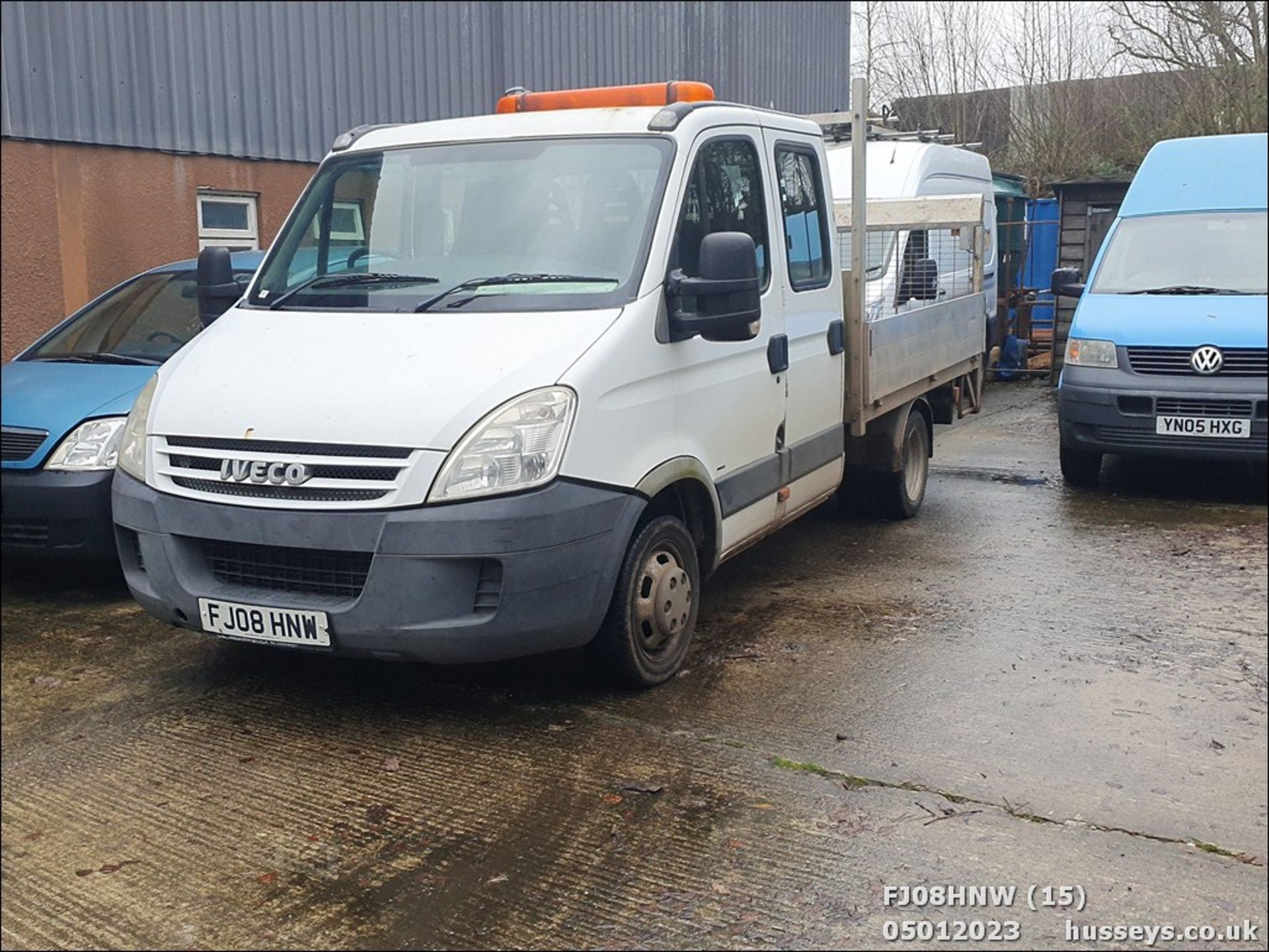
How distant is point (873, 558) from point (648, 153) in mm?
2848

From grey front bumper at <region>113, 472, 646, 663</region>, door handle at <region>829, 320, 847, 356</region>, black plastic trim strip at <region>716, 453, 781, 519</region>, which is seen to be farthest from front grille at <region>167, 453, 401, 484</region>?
door handle at <region>829, 320, 847, 356</region>

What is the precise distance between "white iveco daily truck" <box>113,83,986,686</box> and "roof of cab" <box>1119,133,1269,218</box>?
1.67 metres

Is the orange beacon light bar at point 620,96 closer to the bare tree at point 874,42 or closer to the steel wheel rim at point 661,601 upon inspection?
the steel wheel rim at point 661,601

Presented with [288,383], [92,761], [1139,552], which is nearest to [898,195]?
[1139,552]

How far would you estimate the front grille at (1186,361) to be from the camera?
296 cm

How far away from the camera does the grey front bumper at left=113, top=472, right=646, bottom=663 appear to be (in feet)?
12.3

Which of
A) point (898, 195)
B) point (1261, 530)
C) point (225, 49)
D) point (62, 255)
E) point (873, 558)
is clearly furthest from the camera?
point (898, 195)

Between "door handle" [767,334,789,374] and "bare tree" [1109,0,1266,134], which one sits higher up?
"bare tree" [1109,0,1266,134]

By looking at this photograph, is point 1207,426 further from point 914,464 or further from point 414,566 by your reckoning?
point 914,464

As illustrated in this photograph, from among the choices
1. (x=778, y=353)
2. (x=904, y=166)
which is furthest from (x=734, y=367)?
(x=904, y=166)

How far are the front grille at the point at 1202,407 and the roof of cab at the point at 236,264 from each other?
456 cm

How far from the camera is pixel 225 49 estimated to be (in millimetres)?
2592

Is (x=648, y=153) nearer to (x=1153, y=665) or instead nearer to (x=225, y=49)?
(x=225, y=49)

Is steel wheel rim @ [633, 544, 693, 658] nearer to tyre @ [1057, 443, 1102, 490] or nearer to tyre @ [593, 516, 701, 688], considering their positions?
tyre @ [593, 516, 701, 688]
